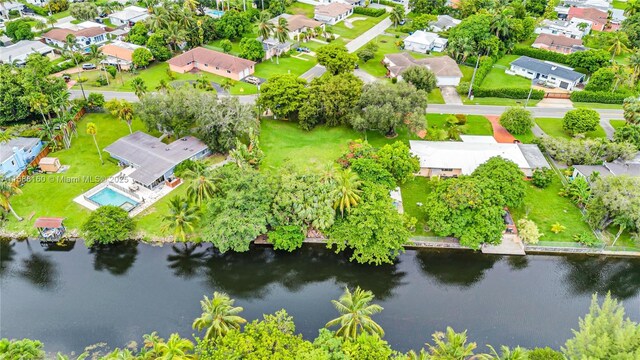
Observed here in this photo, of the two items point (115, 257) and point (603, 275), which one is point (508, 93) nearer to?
point (603, 275)

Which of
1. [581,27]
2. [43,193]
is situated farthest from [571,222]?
[581,27]

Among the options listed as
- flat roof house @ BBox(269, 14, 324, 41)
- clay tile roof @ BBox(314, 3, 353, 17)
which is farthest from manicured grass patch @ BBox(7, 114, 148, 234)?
clay tile roof @ BBox(314, 3, 353, 17)

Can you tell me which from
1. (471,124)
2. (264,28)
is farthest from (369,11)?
(471,124)

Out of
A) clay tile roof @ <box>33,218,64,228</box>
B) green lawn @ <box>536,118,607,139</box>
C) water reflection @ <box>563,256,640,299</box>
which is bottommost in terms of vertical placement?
water reflection @ <box>563,256,640,299</box>

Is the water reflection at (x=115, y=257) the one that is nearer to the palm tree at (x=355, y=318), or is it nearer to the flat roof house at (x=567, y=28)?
the palm tree at (x=355, y=318)

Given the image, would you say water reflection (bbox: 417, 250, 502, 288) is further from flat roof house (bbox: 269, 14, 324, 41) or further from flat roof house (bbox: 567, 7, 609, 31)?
flat roof house (bbox: 567, 7, 609, 31)

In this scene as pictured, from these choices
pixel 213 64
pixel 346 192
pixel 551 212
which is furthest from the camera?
pixel 213 64

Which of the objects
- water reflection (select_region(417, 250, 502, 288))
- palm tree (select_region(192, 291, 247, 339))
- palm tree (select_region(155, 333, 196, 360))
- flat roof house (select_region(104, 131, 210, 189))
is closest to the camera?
palm tree (select_region(155, 333, 196, 360))
